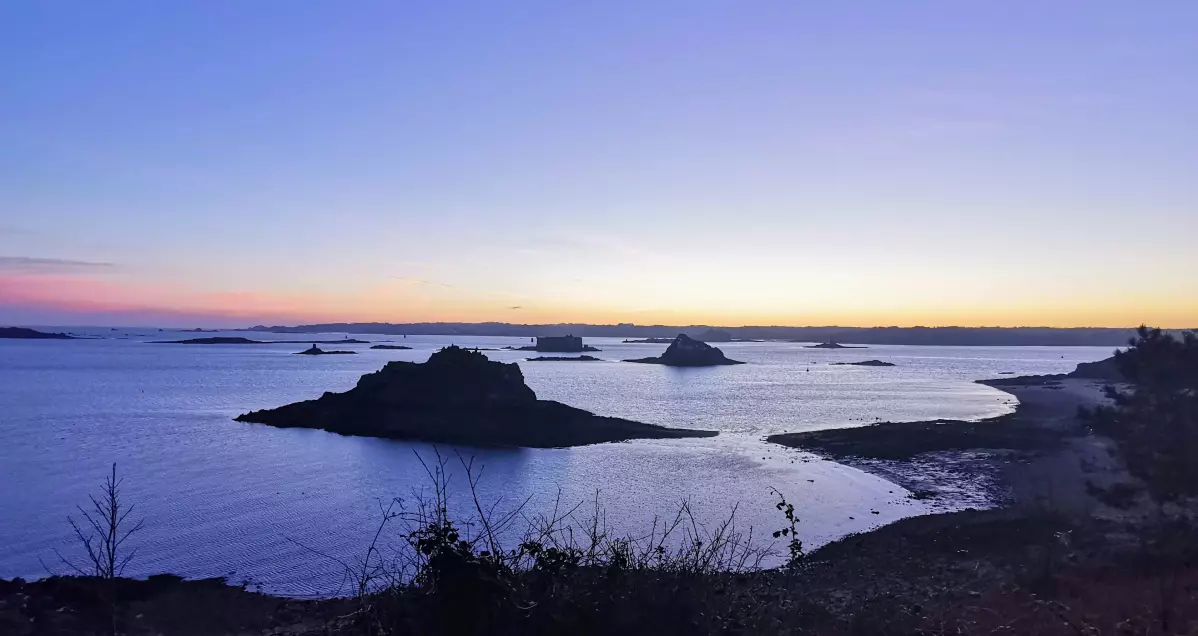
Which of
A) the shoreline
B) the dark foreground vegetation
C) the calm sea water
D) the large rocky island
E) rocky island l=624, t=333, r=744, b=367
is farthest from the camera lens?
rocky island l=624, t=333, r=744, b=367

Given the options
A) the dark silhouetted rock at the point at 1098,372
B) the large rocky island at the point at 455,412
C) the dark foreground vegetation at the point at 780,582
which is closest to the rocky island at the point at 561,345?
the dark silhouetted rock at the point at 1098,372

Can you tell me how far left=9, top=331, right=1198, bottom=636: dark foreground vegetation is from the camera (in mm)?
6551

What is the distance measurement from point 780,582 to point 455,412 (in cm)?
2894

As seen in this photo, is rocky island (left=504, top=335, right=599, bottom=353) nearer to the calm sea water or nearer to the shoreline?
the calm sea water

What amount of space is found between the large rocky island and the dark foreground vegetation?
18.2m

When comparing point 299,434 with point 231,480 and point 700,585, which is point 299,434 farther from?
point 700,585

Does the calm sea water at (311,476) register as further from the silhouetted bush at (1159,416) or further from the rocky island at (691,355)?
the rocky island at (691,355)

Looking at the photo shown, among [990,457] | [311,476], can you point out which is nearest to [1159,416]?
[990,457]

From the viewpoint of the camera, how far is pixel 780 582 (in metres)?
15.4

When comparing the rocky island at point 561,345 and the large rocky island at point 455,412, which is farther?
the rocky island at point 561,345

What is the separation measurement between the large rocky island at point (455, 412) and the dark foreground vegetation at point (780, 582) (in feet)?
59.6

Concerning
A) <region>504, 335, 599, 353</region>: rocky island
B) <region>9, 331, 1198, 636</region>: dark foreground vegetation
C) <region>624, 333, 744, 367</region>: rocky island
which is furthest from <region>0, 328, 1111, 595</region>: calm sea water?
<region>504, 335, 599, 353</region>: rocky island

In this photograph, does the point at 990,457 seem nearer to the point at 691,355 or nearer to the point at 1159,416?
the point at 1159,416

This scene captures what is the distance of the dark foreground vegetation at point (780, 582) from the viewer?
21.5 ft
